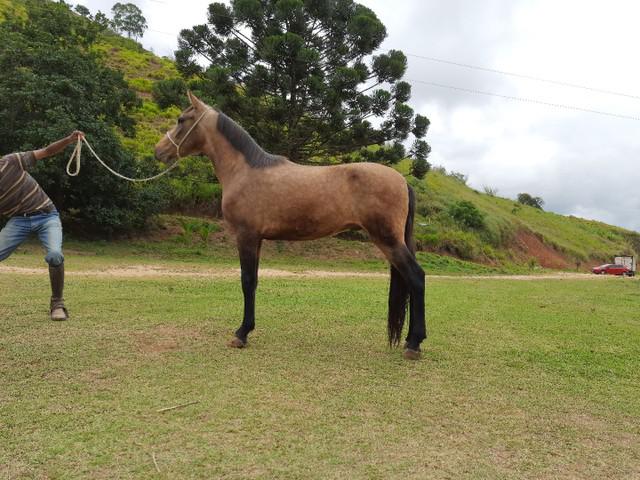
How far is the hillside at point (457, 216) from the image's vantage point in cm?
2350

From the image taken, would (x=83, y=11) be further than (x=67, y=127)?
Yes

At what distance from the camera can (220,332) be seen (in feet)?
18.7

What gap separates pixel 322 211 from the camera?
5.06 m

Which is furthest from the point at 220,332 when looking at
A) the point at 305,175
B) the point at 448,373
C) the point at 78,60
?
the point at 78,60

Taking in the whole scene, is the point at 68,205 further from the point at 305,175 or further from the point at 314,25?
the point at 305,175

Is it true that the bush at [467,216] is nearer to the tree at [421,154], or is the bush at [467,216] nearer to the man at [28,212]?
the tree at [421,154]

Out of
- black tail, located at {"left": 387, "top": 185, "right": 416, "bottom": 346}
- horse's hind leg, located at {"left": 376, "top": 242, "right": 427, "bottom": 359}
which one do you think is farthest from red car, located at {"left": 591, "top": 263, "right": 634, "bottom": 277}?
horse's hind leg, located at {"left": 376, "top": 242, "right": 427, "bottom": 359}

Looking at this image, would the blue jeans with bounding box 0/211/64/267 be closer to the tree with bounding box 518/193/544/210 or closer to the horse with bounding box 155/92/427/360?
the horse with bounding box 155/92/427/360

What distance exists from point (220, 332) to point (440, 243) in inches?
935

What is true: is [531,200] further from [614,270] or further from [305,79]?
[305,79]

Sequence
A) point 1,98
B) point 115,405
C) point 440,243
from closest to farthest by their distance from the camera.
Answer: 1. point 115,405
2. point 1,98
3. point 440,243

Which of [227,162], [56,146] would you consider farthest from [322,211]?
[56,146]

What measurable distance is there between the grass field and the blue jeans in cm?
81

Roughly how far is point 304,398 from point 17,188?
4.24 meters
